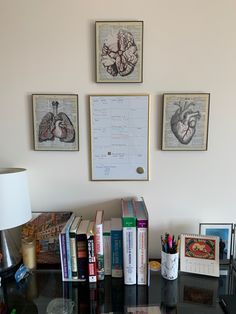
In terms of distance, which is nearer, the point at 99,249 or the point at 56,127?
the point at 99,249

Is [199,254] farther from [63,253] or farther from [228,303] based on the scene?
[63,253]

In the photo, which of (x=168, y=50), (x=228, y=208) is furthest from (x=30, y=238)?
(x=168, y=50)

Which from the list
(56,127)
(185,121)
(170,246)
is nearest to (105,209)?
(170,246)

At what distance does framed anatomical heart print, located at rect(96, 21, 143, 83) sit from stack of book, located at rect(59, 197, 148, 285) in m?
0.64

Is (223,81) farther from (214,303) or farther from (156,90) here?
(214,303)

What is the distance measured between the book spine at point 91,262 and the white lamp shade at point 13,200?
1.05 feet

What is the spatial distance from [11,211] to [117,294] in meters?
0.58

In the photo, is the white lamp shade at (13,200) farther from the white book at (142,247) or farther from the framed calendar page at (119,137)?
the white book at (142,247)

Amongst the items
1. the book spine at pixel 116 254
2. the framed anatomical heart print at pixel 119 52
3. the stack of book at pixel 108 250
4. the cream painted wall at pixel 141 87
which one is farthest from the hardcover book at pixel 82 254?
the framed anatomical heart print at pixel 119 52

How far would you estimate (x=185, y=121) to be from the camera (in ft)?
3.97

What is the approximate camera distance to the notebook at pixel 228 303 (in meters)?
0.93

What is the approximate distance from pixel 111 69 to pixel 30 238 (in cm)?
92

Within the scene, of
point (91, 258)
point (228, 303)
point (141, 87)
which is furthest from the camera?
point (141, 87)

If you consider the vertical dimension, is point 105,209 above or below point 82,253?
above
